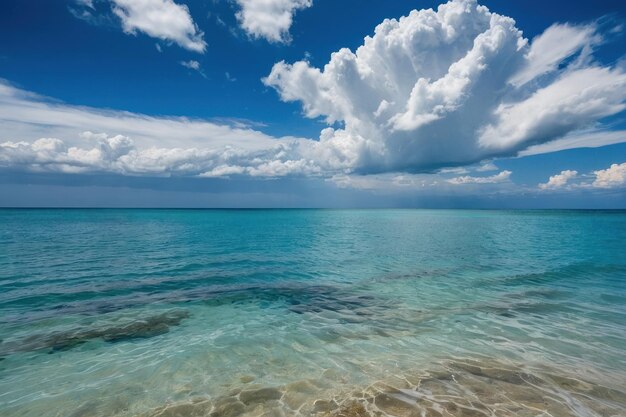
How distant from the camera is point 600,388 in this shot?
948 centimetres

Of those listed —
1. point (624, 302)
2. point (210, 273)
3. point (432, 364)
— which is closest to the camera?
point (432, 364)

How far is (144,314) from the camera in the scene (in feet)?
54.8

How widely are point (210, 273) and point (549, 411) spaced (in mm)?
25113

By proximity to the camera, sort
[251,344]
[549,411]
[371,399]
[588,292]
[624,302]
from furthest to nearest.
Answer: [588,292]
[624,302]
[251,344]
[371,399]
[549,411]

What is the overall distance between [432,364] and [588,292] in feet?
58.8

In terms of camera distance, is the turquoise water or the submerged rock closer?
the turquoise water

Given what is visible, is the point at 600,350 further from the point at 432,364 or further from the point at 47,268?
the point at 47,268

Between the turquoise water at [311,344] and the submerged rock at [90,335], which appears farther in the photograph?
the submerged rock at [90,335]

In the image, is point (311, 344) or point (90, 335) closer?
point (311, 344)

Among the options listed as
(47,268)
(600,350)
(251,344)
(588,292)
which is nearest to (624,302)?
(588,292)

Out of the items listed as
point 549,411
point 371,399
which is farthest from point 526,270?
point 371,399

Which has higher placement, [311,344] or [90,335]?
[311,344]

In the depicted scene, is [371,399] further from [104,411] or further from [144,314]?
[144,314]

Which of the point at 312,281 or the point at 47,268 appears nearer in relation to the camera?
the point at 312,281
